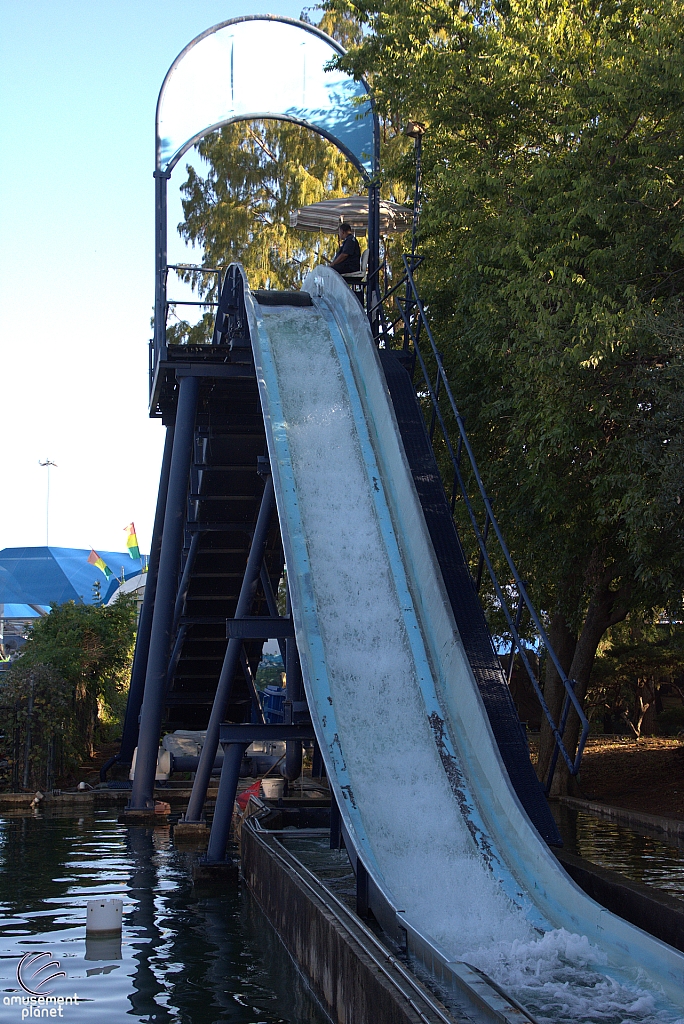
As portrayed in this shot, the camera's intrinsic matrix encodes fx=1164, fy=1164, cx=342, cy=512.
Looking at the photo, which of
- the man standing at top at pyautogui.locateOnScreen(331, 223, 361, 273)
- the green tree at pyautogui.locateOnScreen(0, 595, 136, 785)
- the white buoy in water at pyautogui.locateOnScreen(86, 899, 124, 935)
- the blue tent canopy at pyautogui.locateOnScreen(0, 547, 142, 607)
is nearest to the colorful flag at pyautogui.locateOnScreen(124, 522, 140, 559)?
the blue tent canopy at pyautogui.locateOnScreen(0, 547, 142, 607)

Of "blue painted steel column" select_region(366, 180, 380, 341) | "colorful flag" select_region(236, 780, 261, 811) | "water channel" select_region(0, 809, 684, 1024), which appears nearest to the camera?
"water channel" select_region(0, 809, 684, 1024)

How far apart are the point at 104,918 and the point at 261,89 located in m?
12.8

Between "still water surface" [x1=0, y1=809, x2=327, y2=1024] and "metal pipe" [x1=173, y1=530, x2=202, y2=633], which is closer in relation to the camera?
"still water surface" [x1=0, y1=809, x2=327, y2=1024]

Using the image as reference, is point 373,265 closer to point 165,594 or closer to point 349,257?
point 349,257

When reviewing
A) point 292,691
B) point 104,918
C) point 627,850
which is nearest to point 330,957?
point 104,918

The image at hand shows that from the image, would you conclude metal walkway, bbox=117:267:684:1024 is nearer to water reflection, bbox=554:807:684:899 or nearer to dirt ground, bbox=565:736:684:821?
water reflection, bbox=554:807:684:899

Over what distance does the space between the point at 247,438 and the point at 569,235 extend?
4.57m

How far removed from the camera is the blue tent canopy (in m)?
51.1

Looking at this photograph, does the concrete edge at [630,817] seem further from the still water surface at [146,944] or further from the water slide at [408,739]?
the water slide at [408,739]

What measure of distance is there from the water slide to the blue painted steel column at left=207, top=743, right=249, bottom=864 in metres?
2.45

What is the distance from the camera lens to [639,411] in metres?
12.2

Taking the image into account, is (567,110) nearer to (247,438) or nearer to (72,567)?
(247,438)

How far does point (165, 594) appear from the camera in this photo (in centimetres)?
1555

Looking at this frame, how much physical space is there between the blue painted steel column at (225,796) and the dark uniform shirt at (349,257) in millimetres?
7009
